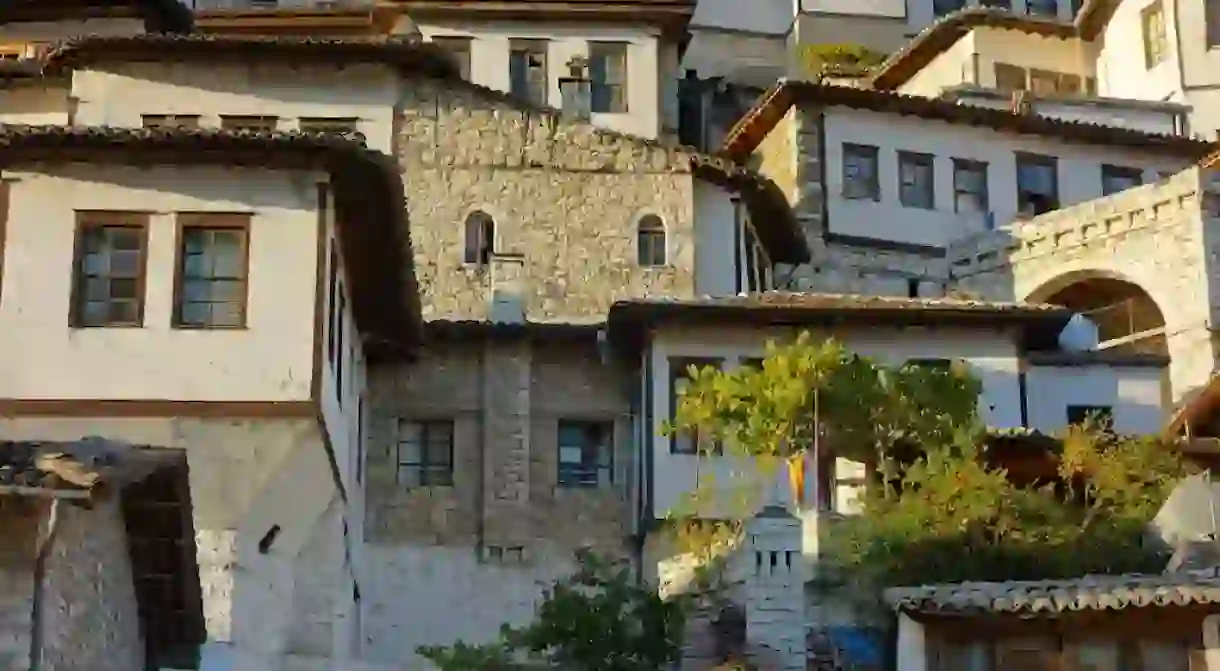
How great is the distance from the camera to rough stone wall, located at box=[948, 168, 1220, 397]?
1441 inches

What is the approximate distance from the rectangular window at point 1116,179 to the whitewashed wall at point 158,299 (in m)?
24.6

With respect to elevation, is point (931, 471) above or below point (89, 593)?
above

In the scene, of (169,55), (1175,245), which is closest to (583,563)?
(169,55)

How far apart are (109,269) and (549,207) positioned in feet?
43.0

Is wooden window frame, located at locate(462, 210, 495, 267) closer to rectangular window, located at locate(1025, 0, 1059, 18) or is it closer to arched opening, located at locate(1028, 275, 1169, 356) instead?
arched opening, located at locate(1028, 275, 1169, 356)

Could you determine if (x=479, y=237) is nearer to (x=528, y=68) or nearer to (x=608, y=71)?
(x=528, y=68)

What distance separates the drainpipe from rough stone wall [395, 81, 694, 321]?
2066 cm

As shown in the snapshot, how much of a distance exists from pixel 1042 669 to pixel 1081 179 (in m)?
25.3

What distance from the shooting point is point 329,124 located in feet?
105

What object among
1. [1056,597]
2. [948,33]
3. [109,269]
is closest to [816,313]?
[109,269]

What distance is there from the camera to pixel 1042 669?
18.2 metres

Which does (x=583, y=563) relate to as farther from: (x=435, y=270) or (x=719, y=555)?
(x=435, y=270)

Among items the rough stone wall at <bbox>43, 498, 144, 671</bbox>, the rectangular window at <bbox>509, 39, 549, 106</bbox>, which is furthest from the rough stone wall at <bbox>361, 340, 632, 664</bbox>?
the rough stone wall at <bbox>43, 498, 144, 671</bbox>

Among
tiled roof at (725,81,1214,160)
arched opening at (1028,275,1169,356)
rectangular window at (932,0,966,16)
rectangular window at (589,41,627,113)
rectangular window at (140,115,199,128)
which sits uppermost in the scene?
rectangular window at (932,0,966,16)
